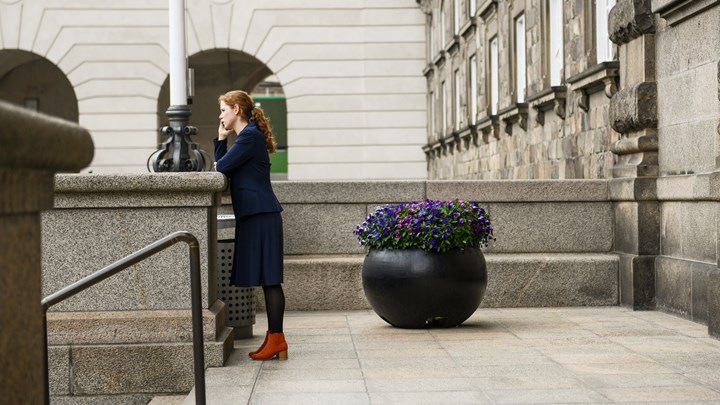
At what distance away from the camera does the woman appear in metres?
7.79

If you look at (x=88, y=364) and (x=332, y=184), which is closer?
(x=88, y=364)

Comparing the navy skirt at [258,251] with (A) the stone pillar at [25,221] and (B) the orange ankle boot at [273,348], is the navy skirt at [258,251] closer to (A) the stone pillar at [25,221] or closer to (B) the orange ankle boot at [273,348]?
(B) the orange ankle boot at [273,348]

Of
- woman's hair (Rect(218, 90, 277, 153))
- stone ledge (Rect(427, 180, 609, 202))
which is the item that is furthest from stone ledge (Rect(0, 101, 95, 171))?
stone ledge (Rect(427, 180, 609, 202))

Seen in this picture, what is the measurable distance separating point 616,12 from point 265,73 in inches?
1245

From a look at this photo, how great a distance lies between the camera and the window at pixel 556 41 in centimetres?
1595

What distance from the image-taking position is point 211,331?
7688mm

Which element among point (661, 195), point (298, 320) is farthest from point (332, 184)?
point (661, 195)

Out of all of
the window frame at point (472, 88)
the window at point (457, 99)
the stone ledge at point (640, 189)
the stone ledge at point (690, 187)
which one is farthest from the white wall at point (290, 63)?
the stone ledge at point (690, 187)

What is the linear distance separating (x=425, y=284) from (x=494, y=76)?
43.2 feet

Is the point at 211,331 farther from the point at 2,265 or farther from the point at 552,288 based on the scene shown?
the point at 2,265

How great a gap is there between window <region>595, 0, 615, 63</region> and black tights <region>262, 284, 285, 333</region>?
6926 mm

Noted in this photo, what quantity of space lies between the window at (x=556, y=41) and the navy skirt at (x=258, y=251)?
8.81 metres

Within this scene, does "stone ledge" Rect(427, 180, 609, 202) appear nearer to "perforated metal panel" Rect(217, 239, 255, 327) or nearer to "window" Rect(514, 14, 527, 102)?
"perforated metal panel" Rect(217, 239, 255, 327)

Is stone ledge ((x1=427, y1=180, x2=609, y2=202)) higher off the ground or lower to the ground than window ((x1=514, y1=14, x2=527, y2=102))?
lower
